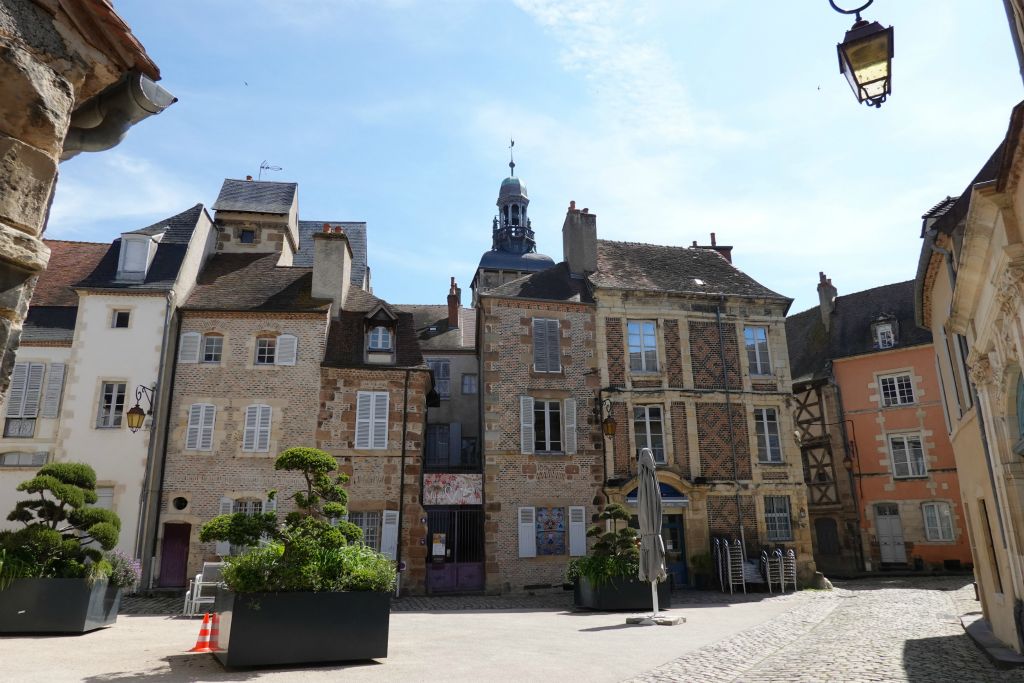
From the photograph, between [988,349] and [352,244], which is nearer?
[988,349]

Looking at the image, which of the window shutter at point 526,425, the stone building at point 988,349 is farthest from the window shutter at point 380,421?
the stone building at point 988,349

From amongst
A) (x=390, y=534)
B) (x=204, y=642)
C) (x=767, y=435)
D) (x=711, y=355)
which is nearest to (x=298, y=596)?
(x=204, y=642)

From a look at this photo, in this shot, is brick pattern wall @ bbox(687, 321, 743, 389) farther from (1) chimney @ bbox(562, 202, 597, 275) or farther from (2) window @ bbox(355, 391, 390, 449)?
(2) window @ bbox(355, 391, 390, 449)

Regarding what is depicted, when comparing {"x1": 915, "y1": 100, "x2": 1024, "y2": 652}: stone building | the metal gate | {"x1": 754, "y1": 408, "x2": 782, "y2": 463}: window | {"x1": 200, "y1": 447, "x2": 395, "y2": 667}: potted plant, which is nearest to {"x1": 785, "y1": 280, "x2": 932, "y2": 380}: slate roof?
{"x1": 754, "y1": 408, "x2": 782, "y2": 463}: window

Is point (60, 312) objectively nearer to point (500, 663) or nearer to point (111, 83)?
point (500, 663)

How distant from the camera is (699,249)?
75.8 ft

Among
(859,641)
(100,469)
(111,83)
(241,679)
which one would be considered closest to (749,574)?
(859,641)

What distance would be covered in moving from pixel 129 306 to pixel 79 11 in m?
16.4

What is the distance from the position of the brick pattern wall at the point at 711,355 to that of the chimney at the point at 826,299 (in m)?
8.23

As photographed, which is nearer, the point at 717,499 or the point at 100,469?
the point at 100,469

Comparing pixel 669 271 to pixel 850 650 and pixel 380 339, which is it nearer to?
pixel 380 339

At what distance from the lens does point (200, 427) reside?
16.9m

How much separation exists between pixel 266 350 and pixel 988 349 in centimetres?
1520

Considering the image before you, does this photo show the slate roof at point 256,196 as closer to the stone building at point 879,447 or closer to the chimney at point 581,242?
the chimney at point 581,242
